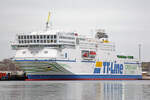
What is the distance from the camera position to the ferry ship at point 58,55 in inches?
3391

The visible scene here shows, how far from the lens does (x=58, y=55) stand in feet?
284

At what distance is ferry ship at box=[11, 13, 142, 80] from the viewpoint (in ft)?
283

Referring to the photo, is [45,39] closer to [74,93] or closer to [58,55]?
[58,55]

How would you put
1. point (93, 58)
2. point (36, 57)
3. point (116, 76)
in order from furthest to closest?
point (116, 76), point (93, 58), point (36, 57)

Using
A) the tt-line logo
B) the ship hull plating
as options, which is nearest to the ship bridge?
the ship hull plating

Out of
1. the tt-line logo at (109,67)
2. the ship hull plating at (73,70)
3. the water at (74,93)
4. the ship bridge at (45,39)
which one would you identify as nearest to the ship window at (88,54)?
the ship hull plating at (73,70)

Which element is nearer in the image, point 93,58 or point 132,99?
point 132,99

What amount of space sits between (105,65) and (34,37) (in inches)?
715

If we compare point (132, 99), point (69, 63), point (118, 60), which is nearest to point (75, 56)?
point (69, 63)

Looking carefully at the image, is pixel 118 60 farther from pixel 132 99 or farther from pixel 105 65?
pixel 132 99

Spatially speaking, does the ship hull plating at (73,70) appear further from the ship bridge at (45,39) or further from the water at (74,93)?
the water at (74,93)

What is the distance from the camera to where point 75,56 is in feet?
293

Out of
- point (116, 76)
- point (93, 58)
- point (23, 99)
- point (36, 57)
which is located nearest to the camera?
point (23, 99)

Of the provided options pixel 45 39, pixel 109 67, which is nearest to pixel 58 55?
pixel 45 39
